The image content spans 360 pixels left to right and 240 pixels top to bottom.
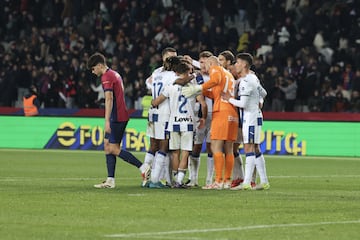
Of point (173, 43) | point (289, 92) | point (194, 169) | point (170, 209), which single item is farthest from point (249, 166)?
point (173, 43)

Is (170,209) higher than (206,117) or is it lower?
lower

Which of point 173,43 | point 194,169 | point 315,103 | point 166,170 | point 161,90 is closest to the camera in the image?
point 161,90

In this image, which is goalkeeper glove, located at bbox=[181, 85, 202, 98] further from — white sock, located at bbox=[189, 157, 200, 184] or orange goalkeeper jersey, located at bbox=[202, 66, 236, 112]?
white sock, located at bbox=[189, 157, 200, 184]

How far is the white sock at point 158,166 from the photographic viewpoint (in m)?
18.5

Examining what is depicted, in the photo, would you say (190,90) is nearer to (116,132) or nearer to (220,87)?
(220,87)

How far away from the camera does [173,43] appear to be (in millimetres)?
38188

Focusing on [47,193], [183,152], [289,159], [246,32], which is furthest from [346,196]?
[246,32]

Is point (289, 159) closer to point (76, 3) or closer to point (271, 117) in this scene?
point (271, 117)

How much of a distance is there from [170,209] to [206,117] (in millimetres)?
5040

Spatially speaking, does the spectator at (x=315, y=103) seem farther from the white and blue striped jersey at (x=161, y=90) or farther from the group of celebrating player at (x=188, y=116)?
the white and blue striped jersey at (x=161, y=90)

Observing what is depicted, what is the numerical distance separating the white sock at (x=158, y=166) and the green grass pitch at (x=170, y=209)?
0.35 meters

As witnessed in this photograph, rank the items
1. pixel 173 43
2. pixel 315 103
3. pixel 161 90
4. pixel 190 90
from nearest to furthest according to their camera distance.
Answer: pixel 190 90
pixel 161 90
pixel 315 103
pixel 173 43

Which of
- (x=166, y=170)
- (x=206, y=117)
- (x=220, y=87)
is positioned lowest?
(x=166, y=170)

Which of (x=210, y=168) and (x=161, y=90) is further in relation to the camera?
(x=210, y=168)
